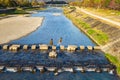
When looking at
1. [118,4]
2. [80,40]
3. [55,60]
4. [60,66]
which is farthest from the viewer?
[118,4]

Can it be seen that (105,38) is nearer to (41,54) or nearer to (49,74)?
(41,54)

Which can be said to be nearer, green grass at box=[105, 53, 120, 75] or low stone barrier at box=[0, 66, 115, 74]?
low stone barrier at box=[0, 66, 115, 74]

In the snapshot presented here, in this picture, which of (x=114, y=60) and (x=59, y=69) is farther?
(x=114, y=60)

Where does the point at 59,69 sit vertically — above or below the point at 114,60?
above

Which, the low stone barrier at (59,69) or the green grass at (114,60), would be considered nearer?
the low stone barrier at (59,69)

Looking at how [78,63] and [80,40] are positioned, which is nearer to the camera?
[78,63]

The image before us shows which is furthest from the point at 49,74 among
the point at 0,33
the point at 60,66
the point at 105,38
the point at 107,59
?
the point at 0,33

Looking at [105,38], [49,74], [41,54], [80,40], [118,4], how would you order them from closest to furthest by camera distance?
1. [49,74]
2. [41,54]
3. [105,38]
4. [80,40]
5. [118,4]

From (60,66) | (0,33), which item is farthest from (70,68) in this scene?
(0,33)

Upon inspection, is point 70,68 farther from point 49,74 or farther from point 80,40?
point 80,40
